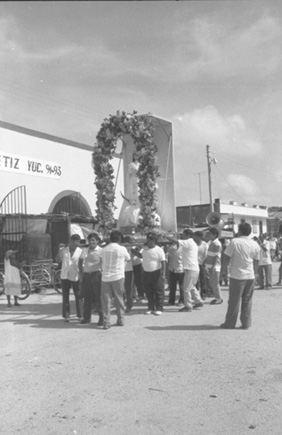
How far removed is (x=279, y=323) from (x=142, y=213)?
14.2 ft

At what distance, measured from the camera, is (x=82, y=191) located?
19.7 meters

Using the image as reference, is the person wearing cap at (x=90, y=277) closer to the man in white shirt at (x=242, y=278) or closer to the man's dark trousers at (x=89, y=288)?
the man's dark trousers at (x=89, y=288)

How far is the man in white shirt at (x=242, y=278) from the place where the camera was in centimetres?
745

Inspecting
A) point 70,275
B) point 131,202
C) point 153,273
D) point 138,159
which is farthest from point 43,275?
point 153,273

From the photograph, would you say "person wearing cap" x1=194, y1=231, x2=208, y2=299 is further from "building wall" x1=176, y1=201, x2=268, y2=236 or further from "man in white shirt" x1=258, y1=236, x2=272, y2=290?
"building wall" x1=176, y1=201, x2=268, y2=236

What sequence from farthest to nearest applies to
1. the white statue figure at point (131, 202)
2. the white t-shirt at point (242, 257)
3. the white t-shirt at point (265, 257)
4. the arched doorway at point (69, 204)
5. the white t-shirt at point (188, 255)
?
the arched doorway at point (69, 204) < the white t-shirt at point (265, 257) < the white statue figure at point (131, 202) < the white t-shirt at point (188, 255) < the white t-shirt at point (242, 257)

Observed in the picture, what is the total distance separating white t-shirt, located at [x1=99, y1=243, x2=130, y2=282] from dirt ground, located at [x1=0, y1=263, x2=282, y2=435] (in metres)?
0.86

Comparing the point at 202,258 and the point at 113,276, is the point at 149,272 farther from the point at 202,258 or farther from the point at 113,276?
the point at 202,258

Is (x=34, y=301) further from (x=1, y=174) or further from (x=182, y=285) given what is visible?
(x=1, y=174)

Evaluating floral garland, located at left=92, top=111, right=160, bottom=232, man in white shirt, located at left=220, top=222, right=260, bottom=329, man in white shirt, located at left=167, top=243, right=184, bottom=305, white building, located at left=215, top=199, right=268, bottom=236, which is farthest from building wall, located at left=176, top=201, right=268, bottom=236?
man in white shirt, located at left=220, top=222, right=260, bottom=329

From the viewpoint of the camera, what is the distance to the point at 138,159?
1101 centimetres

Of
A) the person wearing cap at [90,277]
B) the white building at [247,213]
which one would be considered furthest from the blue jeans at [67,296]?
the white building at [247,213]

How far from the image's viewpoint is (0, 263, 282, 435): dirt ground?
153 inches

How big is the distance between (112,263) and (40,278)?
6.22 m
